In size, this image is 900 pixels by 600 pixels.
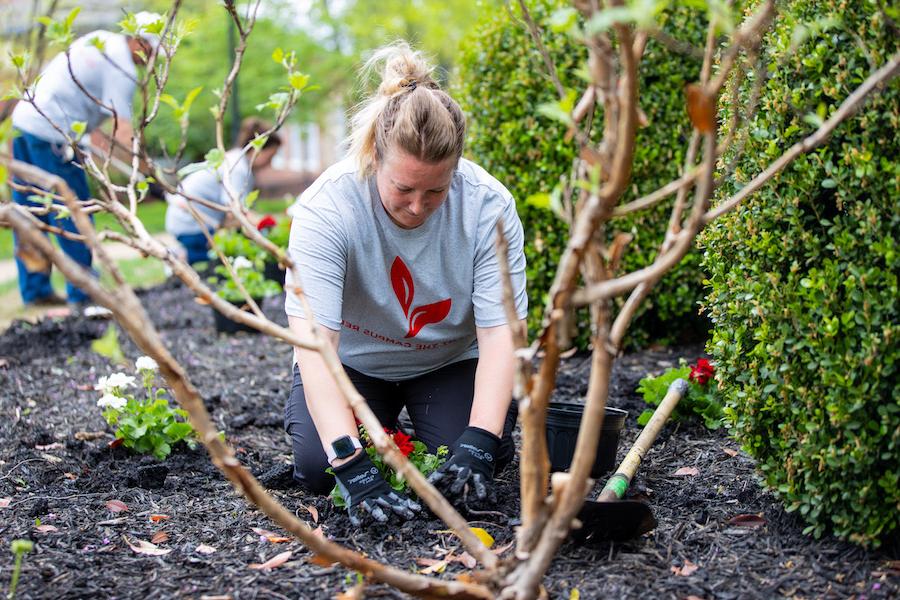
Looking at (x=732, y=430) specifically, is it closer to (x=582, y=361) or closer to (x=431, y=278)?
(x=431, y=278)

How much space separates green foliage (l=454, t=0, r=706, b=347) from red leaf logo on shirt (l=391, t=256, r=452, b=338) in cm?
133

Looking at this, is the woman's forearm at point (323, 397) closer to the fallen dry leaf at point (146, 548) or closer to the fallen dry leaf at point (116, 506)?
the fallen dry leaf at point (146, 548)

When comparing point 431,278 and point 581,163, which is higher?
point 581,163

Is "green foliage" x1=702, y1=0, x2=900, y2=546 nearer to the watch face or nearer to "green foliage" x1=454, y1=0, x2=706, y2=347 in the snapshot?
the watch face

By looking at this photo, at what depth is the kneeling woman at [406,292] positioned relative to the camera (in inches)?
98.4

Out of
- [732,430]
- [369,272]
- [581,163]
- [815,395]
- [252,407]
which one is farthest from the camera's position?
[252,407]

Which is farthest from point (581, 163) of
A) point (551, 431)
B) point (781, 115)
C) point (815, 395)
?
point (551, 431)

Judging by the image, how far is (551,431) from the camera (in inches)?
116

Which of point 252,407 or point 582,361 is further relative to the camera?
point 582,361

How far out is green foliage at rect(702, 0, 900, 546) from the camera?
194 cm

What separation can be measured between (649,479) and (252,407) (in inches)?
76.3

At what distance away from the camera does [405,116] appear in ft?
8.09

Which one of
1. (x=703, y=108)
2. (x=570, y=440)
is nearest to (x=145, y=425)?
(x=570, y=440)

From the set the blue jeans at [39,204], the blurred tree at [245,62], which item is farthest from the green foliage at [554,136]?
the blurred tree at [245,62]
